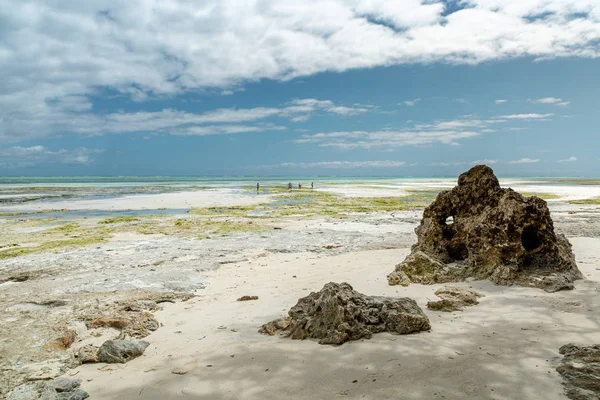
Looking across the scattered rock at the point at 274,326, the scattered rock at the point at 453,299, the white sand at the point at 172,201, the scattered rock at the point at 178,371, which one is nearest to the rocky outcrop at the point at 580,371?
the scattered rock at the point at 453,299

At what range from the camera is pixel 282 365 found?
4703mm

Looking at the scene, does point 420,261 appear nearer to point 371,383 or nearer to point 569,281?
point 569,281

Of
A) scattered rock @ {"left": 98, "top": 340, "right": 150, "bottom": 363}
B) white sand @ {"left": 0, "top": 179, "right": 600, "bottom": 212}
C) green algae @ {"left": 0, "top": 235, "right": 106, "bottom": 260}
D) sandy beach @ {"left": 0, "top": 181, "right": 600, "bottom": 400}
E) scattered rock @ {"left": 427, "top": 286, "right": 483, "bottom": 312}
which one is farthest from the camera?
white sand @ {"left": 0, "top": 179, "right": 600, "bottom": 212}

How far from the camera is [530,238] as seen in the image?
8.33 metres

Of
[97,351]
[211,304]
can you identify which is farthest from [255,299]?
[97,351]

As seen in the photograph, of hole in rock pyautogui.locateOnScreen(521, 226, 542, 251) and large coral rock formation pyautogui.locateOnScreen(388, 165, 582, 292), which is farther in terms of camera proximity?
hole in rock pyautogui.locateOnScreen(521, 226, 542, 251)

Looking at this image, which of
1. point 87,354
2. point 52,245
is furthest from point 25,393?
point 52,245

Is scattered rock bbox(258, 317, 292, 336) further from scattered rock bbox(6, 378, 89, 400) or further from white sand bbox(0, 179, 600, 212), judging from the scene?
white sand bbox(0, 179, 600, 212)

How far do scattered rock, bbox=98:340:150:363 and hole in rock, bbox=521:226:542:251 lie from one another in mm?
7721

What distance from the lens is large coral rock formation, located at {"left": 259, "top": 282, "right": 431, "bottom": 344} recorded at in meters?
5.30

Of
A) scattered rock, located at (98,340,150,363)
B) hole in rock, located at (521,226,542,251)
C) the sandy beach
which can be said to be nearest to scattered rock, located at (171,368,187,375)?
the sandy beach

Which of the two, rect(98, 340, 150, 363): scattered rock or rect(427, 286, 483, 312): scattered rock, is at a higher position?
rect(427, 286, 483, 312): scattered rock

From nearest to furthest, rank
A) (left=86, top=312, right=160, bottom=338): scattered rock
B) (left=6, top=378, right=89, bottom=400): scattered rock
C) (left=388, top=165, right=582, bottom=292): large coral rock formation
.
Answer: (left=6, top=378, right=89, bottom=400): scattered rock
(left=86, top=312, right=160, bottom=338): scattered rock
(left=388, top=165, right=582, bottom=292): large coral rock formation

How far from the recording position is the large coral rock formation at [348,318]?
5.30 metres
